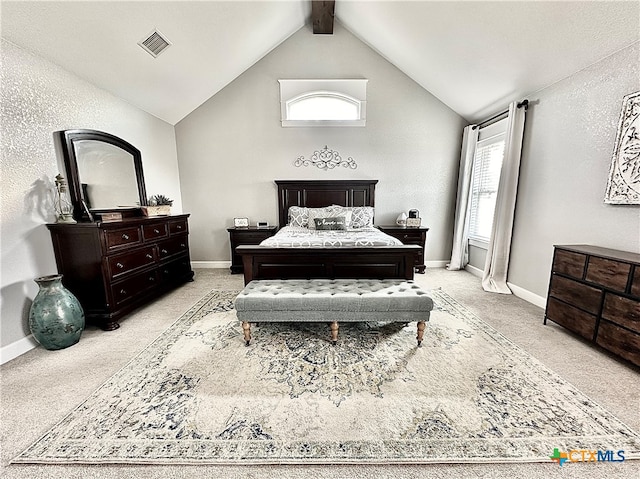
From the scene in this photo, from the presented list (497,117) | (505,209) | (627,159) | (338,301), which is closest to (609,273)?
(627,159)

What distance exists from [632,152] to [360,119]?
10.8ft

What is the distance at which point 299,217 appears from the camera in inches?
172

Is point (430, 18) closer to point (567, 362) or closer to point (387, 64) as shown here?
point (387, 64)

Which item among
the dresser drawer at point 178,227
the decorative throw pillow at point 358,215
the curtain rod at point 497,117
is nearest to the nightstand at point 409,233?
the decorative throw pillow at point 358,215

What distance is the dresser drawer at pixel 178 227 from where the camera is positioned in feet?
11.8

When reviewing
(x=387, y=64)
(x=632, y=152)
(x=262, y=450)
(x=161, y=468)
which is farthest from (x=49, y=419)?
(x=387, y=64)

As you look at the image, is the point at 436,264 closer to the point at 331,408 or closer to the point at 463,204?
the point at 463,204

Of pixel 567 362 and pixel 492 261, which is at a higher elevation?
pixel 492 261

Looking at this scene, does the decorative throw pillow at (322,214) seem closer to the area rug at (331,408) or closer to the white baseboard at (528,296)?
the area rug at (331,408)

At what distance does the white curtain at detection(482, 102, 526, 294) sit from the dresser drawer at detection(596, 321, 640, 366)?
1448 millimetres

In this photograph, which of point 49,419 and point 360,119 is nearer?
point 49,419

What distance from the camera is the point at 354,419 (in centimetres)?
148

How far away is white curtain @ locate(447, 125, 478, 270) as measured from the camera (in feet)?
14.0

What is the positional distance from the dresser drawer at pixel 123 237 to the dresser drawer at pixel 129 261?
100mm
